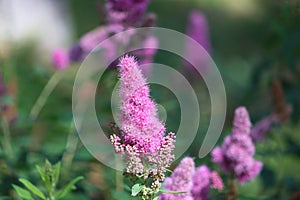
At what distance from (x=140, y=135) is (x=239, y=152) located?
19.8 inches

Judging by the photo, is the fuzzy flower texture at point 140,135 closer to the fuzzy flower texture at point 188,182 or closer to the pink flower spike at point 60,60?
the fuzzy flower texture at point 188,182

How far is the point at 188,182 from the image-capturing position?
1.64 metres

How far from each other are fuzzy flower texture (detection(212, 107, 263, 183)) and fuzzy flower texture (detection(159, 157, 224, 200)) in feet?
0.33

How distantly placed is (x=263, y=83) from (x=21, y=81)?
1.36 m

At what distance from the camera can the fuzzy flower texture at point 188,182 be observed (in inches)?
64.0

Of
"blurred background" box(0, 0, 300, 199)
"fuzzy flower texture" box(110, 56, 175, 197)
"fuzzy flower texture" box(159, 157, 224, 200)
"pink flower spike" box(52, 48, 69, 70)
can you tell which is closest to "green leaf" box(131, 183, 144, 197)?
"fuzzy flower texture" box(110, 56, 175, 197)

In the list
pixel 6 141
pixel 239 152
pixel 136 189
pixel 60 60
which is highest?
pixel 60 60

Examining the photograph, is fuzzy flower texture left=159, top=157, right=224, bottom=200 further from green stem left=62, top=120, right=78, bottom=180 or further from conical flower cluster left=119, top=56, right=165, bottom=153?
green stem left=62, top=120, right=78, bottom=180

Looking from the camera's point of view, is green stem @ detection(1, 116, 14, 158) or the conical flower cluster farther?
green stem @ detection(1, 116, 14, 158)

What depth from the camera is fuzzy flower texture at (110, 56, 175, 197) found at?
1.40 m

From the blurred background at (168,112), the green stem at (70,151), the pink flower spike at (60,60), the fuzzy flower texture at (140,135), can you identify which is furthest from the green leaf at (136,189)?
the pink flower spike at (60,60)

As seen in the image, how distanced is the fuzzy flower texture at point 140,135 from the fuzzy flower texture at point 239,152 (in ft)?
1.45

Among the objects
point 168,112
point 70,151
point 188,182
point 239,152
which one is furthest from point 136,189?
point 168,112

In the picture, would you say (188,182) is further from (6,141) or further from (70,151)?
(6,141)
